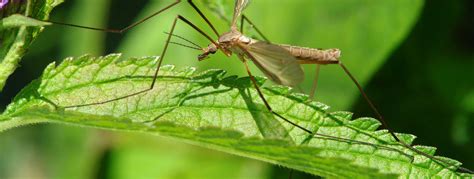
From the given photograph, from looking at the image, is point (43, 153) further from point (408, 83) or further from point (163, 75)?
point (163, 75)

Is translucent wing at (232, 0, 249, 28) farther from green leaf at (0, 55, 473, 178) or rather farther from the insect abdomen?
green leaf at (0, 55, 473, 178)

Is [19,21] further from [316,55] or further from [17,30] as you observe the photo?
[316,55]

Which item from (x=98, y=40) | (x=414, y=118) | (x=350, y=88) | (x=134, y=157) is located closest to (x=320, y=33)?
(x=350, y=88)

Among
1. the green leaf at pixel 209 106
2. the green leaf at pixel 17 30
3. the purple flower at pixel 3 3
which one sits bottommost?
the green leaf at pixel 209 106

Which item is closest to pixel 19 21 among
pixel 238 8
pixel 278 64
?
pixel 278 64

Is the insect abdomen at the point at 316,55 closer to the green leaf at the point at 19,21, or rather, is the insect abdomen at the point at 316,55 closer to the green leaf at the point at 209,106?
the green leaf at the point at 209,106

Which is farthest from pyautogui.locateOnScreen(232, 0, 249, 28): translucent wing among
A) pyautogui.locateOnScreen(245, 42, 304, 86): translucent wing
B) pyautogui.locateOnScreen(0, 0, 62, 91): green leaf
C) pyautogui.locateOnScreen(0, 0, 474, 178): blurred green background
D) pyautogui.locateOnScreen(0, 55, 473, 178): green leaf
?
pyautogui.locateOnScreen(0, 0, 62, 91): green leaf

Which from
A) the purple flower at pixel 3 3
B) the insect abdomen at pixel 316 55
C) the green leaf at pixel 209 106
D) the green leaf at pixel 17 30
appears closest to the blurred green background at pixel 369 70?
the insect abdomen at pixel 316 55
